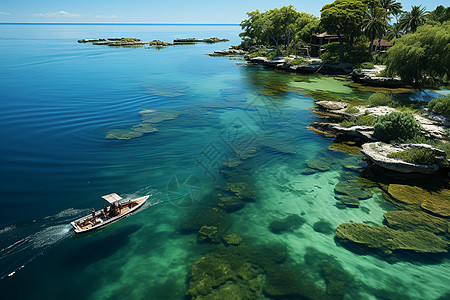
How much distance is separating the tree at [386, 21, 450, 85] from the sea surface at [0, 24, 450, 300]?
493 cm

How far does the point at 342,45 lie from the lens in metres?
74.7

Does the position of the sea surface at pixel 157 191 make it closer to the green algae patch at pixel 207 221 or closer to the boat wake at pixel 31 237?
the boat wake at pixel 31 237

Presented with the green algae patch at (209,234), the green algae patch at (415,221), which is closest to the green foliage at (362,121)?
the green algae patch at (415,221)

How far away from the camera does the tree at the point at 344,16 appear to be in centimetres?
6544

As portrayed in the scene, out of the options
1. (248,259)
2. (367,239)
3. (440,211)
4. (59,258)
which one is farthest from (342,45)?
(59,258)

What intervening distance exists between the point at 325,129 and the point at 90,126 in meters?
33.0

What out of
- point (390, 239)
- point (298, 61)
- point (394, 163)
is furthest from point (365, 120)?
point (298, 61)

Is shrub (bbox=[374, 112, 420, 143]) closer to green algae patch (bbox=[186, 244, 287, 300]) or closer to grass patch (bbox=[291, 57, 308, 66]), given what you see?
green algae patch (bbox=[186, 244, 287, 300])

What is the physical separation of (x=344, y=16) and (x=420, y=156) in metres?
57.2

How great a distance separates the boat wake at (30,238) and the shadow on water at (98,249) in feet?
6.75

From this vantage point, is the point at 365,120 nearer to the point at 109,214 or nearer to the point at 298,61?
the point at 109,214

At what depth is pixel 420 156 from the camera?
22250 millimetres

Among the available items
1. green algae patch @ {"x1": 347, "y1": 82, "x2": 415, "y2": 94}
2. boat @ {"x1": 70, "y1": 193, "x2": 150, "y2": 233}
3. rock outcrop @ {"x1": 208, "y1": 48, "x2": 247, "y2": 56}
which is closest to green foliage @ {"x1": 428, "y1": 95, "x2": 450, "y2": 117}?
green algae patch @ {"x1": 347, "y1": 82, "x2": 415, "y2": 94}

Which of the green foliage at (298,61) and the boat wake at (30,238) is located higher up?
the green foliage at (298,61)
